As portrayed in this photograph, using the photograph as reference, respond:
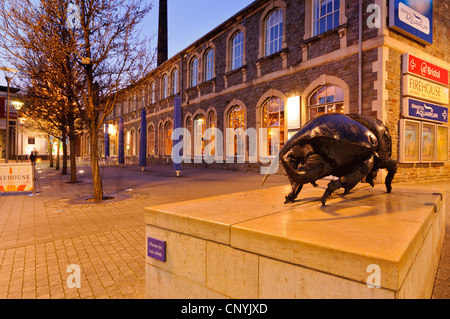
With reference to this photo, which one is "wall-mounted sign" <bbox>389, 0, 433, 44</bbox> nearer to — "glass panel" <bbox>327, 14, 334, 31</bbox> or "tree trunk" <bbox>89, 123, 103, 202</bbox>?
"glass panel" <bbox>327, 14, 334, 31</bbox>

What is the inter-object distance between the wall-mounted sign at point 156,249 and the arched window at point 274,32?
1335 cm

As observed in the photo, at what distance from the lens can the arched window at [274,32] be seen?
13508mm

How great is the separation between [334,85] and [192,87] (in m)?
12.5

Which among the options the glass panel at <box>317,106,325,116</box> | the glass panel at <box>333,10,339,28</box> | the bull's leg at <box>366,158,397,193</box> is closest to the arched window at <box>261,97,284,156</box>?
the glass panel at <box>317,106,325,116</box>

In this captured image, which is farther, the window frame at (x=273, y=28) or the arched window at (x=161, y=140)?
the arched window at (x=161, y=140)

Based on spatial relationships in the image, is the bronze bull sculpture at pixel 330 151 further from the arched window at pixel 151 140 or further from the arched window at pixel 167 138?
the arched window at pixel 151 140

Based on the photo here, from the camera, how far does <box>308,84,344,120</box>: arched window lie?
10.8m

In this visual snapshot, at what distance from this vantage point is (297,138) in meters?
2.36

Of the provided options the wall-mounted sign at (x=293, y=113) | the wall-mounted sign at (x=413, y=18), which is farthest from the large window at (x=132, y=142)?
the wall-mounted sign at (x=413, y=18)

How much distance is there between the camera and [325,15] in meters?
11.3

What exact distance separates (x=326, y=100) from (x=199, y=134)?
36.8 feet

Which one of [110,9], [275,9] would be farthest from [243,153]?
[110,9]
